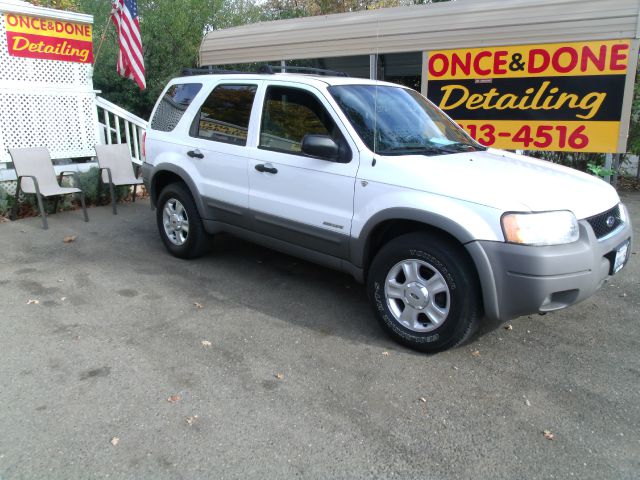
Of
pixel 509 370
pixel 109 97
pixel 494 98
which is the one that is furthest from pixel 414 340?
pixel 109 97

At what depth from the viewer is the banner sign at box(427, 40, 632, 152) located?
756 cm

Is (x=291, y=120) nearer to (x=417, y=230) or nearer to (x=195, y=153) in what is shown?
(x=195, y=153)

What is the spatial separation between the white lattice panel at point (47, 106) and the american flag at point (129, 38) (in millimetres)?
717

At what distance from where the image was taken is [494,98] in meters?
8.41

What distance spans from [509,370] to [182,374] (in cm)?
213

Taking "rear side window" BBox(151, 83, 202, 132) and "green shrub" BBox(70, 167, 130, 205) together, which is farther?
"green shrub" BBox(70, 167, 130, 205)

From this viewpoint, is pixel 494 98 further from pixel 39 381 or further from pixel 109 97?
pixel 109 97

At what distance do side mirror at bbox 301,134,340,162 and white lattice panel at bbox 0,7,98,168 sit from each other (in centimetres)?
586

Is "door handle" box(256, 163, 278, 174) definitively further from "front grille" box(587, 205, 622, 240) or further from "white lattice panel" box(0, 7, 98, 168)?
"white lattice panel" box(0, 7, 98, 168)

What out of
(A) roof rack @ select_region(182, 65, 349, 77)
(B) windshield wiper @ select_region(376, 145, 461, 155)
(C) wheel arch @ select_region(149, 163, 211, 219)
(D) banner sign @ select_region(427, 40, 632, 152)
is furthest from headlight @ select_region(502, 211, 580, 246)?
(D) banner sign @ select_region(427, 40, 632, 152)

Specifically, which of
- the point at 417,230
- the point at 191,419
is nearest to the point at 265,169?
the point at 417,230

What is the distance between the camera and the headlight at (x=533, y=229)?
10.2 ft

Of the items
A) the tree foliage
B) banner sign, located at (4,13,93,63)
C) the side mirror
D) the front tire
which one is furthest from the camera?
the tree foliage

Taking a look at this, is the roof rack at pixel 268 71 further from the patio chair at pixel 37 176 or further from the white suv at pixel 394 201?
the patio chair at pixel 37 176
